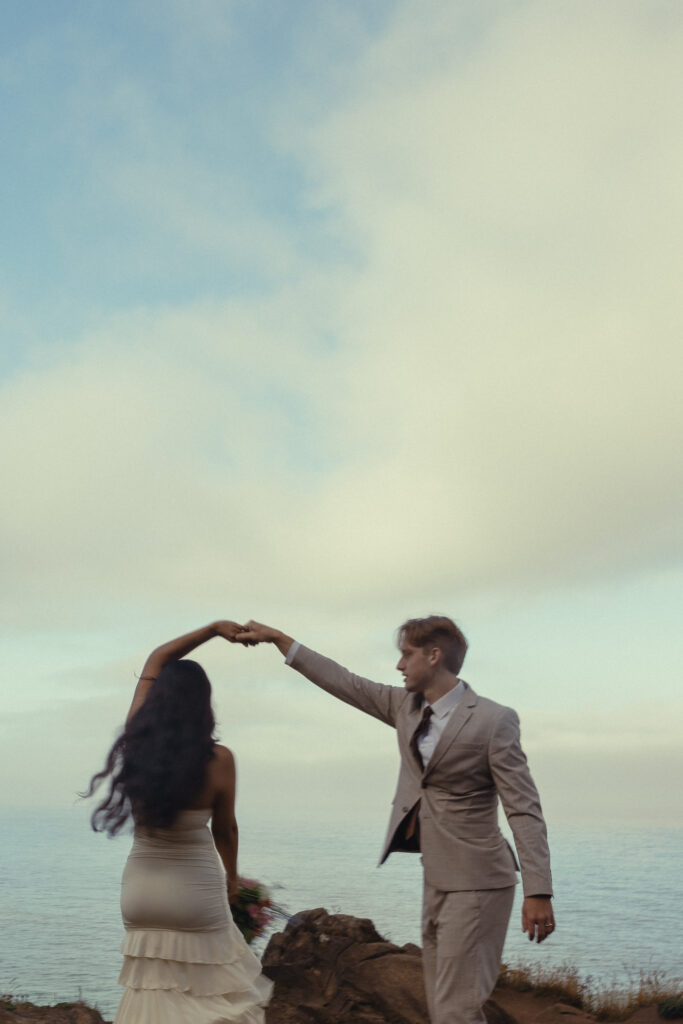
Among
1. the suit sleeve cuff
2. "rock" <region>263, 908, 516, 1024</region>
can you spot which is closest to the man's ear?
the suit sleeve cuff

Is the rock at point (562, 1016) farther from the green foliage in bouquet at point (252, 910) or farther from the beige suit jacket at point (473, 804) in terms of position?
the beige suit jacket at point (473, 804)

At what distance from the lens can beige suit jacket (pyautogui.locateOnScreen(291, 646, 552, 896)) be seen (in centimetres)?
531

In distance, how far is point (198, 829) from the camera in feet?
17.0

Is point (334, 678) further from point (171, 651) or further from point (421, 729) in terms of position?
point (171, 651)

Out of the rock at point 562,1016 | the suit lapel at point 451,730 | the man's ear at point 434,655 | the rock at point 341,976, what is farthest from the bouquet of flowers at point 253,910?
the rock at point 562,1016

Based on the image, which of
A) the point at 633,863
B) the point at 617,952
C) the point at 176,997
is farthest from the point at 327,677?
the point at 633,863

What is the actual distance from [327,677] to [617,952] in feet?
140

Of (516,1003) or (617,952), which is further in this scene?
(617,952)

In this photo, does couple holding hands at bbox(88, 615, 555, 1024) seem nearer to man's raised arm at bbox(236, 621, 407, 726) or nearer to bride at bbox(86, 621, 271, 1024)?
bride at bbox(86, 621, 271, 1024)

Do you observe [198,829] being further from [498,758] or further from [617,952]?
[617,952]

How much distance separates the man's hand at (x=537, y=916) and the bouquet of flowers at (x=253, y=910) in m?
3.67

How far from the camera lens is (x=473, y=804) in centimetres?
554

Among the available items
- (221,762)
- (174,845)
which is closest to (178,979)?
(174,845)

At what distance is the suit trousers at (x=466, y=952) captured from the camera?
523 centimetres
